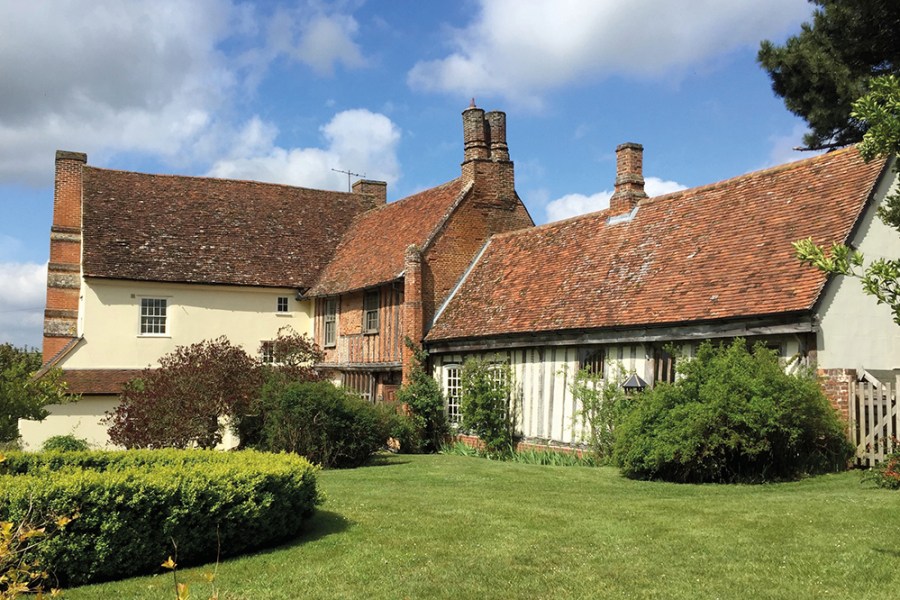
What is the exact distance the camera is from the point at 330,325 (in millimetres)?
29438

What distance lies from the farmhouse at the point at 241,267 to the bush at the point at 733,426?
10588 millimetres

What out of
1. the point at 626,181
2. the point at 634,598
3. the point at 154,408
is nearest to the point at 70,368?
the point at 154,408

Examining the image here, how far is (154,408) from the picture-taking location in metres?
18.5

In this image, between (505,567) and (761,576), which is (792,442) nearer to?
(761,576)

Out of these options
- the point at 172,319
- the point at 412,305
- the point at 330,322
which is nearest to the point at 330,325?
the point at 330,322

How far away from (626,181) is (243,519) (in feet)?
50.1

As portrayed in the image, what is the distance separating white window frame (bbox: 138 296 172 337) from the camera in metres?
28.5

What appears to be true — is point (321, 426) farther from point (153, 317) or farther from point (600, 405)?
point (153, 317)

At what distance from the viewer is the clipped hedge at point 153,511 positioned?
796cm

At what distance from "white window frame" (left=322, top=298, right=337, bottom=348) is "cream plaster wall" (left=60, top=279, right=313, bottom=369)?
1.28m

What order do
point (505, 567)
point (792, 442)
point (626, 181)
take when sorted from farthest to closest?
1. point (626, 181)
2. point (792, 442)
3. point (505, 567)

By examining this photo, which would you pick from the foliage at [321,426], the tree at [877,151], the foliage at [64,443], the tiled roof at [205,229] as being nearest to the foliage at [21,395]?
the foliage at [321,426]

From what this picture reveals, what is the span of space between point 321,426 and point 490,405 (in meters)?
4.81

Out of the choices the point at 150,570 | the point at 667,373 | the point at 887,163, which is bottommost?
the point at 150,570
